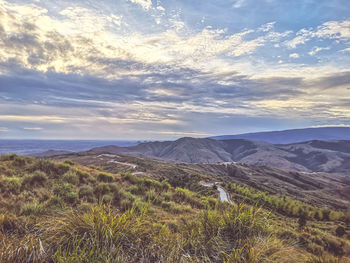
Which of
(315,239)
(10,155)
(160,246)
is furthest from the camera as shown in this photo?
(10,155)

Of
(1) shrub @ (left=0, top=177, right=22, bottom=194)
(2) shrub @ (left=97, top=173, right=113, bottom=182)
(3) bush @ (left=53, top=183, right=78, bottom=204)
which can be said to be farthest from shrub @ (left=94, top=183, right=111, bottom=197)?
(1) shrub @ (left=0, top=177, right=22, bottom=194)

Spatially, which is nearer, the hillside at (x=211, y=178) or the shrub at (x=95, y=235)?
the shrub at (x=95, y=235)

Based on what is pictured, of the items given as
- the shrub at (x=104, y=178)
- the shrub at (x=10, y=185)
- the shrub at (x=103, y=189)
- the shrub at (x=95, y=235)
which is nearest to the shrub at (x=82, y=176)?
the shrub at (x=104, y=178)

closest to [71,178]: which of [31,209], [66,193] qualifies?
[66,193]

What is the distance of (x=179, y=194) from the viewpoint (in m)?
12.3

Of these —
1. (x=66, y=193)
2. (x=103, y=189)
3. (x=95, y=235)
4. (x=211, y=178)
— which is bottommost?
(x=211, y=178)

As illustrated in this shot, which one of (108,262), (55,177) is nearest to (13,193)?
(55,177)

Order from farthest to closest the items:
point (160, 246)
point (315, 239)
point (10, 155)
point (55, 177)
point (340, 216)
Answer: point (340, 216), point (10, 155), point (55, 177), point (315, 239), point (160, 246)

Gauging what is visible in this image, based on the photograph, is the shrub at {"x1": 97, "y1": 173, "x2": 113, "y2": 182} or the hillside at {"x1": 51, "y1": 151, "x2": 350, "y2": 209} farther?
the hillside at {"x1": 51, "y1": 151, "x2": 350, "y2": 209}

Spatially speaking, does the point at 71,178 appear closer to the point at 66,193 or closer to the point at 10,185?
the point at 66,193

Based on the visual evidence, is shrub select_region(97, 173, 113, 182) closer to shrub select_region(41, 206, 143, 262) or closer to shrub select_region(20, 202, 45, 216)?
shrub select_region(20, 202, 45, 216)

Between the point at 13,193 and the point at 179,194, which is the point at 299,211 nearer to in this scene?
the point at 179,194

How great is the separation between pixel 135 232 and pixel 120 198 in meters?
5.47

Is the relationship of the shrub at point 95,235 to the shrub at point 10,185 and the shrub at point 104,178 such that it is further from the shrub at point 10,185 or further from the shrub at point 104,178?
the shrub at point 104,178
